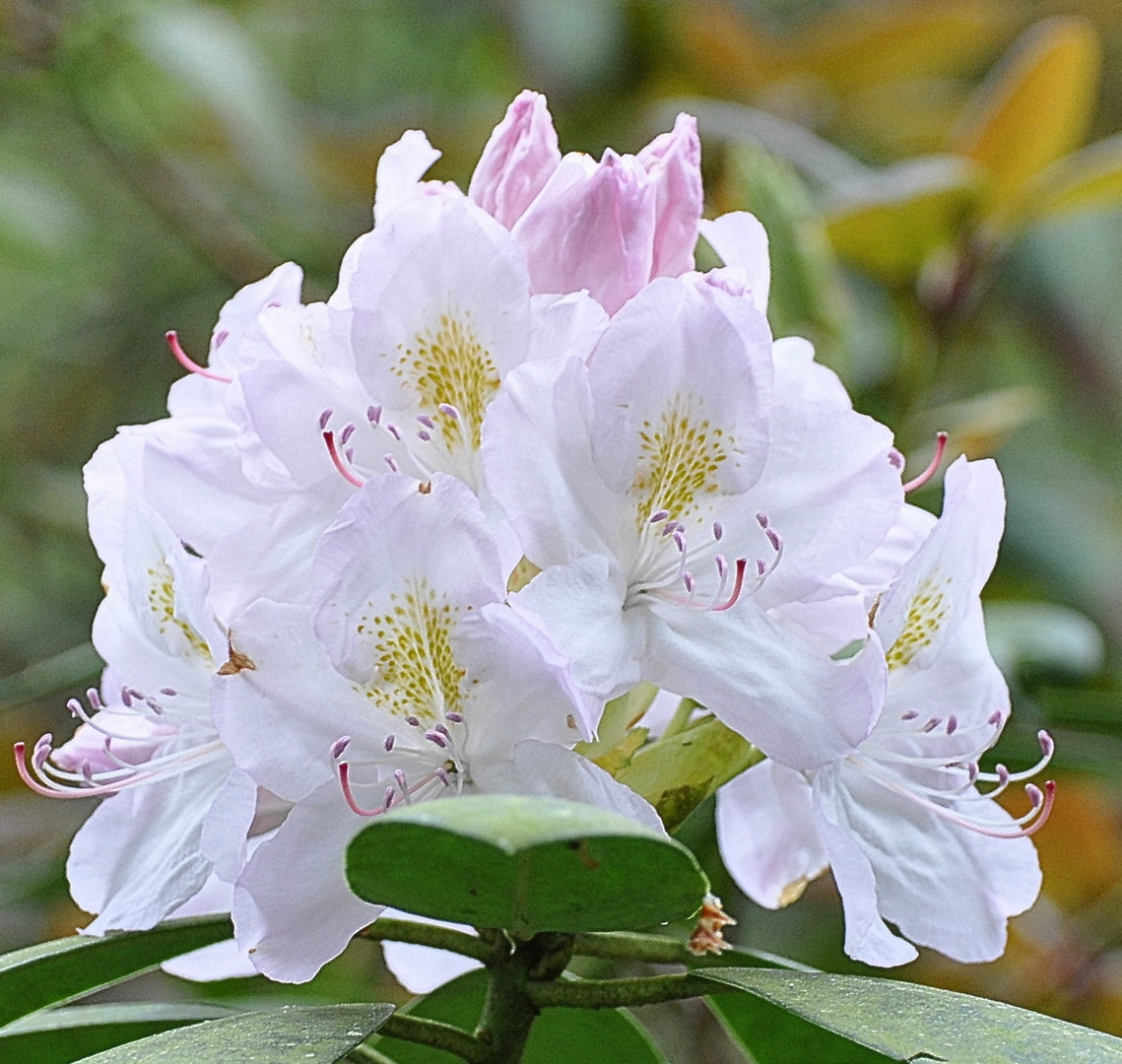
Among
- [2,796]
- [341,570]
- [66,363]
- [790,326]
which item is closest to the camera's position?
[341,570]

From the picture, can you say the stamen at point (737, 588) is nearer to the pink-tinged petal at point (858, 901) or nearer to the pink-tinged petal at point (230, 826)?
the pink-tinged petal at point (858, 901)

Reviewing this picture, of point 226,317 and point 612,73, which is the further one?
point 612,73

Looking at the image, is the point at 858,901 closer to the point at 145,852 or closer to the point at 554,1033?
the point at 554,1033

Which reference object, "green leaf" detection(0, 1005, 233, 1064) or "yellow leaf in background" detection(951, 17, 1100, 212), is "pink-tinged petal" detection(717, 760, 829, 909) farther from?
"yellow leaf in background" detection(951, 17, 1100, 212)

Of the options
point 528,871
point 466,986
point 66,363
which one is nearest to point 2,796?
point 66,363

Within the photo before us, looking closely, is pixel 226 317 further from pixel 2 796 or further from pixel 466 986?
pixel 2 796

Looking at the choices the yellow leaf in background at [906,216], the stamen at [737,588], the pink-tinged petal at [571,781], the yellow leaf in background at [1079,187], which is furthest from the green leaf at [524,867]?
the yellow leaf in background at [1079,187]

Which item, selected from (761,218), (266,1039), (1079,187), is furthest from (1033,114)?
(266,1039)

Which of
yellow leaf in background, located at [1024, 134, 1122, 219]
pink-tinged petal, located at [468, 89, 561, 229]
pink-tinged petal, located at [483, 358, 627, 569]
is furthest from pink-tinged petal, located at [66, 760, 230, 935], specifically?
yellow leaf in background, located at [1024, 134, 1122, 219]
